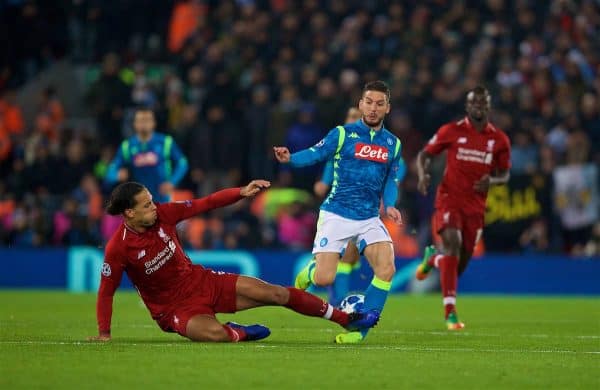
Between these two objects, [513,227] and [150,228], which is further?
[513,227]

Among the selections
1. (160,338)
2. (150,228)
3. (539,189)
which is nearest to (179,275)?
(150,228)

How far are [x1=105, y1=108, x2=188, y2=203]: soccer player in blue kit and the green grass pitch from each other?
2273 millimetres

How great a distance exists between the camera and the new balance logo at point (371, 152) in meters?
10.9

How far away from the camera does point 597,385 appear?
765 centimetres

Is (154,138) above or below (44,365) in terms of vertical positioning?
above

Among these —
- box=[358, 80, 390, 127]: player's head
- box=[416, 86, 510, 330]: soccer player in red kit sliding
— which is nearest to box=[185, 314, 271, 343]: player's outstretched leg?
box=[358, 80, 390, 127]: player's head

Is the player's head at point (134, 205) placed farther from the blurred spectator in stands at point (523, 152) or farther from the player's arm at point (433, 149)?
the blurred spectator in stands at point (523, 152)

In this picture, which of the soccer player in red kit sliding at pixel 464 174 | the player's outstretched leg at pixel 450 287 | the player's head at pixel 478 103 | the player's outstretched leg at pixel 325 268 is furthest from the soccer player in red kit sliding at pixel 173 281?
the player's head at pixel 478 103

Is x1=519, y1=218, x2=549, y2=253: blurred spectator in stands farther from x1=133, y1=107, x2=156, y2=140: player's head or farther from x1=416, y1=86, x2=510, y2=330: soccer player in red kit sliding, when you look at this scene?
x1=133, y1=107, x2=156, y2=140: player's head

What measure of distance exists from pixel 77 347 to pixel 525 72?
1401 centimetres

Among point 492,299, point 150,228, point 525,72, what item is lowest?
point 492,299

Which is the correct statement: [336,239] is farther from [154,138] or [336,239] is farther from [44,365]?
[154,138]

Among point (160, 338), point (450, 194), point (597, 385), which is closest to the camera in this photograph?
point (597, 385)

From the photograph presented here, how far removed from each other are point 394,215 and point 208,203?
1.68 metres
